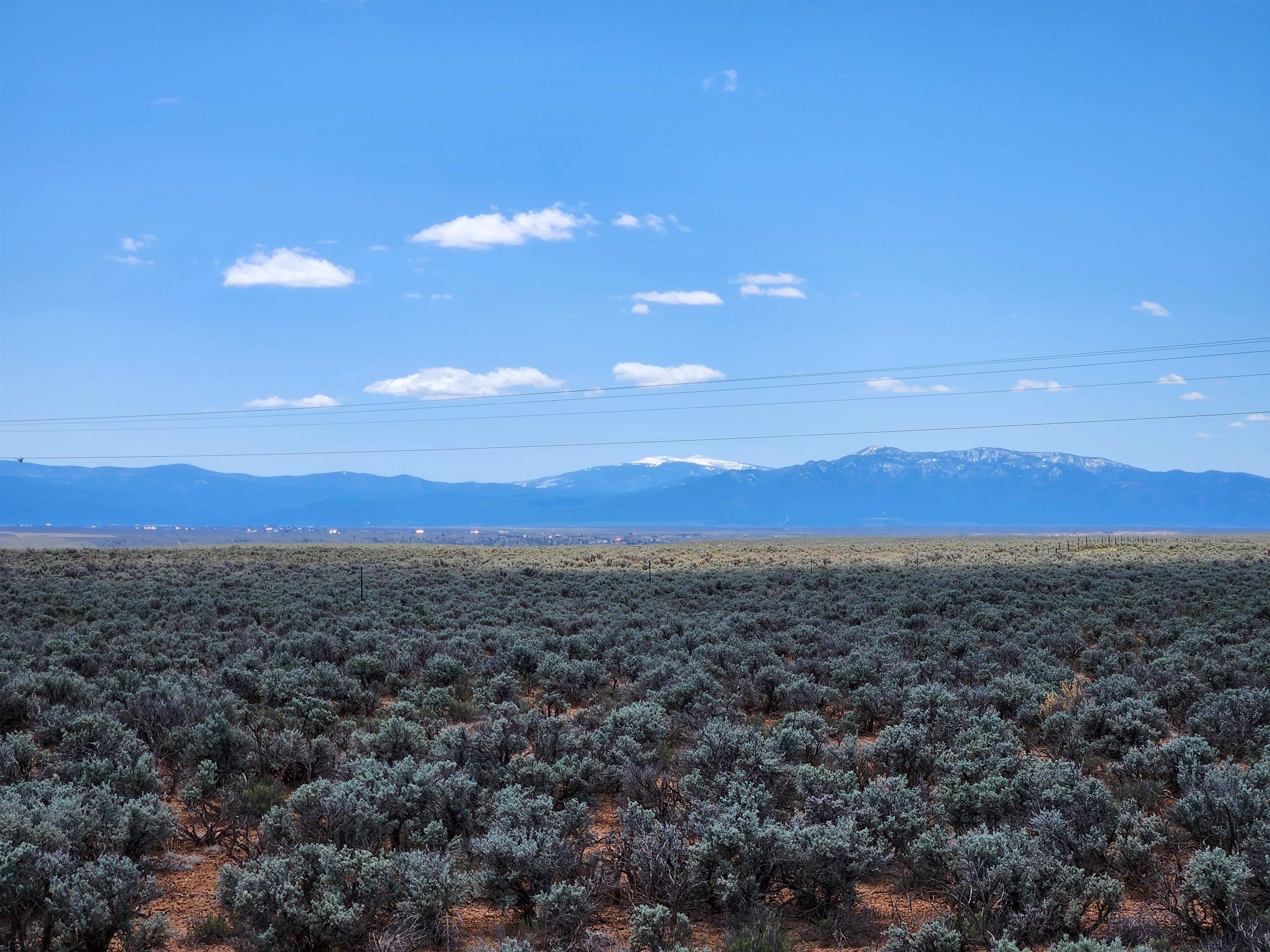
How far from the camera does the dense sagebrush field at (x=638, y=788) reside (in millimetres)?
6027

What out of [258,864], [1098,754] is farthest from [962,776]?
[258,864]

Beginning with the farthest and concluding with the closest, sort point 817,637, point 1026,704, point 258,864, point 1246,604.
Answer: point 1246,604
point 817,637
point 1026,704
point 258,864

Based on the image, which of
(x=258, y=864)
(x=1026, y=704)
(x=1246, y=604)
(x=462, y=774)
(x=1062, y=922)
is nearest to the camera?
(x=1062, y=922)

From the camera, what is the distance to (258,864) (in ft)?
21.2

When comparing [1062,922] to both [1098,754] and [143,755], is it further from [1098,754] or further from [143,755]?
[143,755]

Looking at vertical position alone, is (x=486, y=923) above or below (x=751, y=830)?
below

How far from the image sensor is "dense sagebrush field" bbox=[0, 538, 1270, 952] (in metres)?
6.03

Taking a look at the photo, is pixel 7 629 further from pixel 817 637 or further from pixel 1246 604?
pixel 1246 604

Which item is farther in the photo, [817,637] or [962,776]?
[817,637]

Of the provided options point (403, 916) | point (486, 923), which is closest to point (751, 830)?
point (486, 923)

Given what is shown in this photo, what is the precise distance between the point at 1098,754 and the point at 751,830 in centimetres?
587

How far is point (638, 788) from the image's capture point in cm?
866

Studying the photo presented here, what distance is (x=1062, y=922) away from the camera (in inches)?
234

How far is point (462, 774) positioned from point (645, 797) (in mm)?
1805
